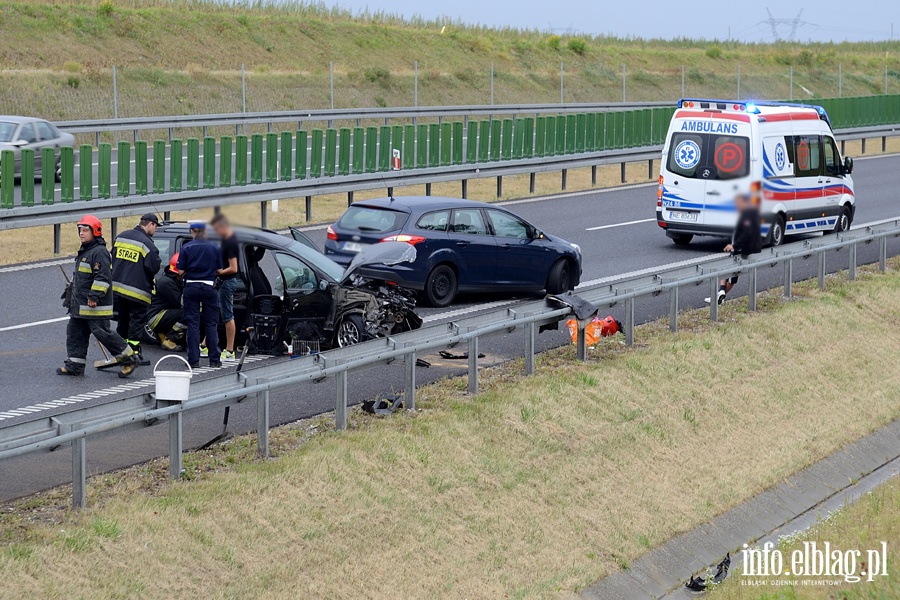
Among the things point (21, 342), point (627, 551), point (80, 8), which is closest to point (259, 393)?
point (627, 551)

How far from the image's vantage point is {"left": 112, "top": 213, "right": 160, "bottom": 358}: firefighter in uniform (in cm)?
1390

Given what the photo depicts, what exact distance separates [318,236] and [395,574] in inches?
529

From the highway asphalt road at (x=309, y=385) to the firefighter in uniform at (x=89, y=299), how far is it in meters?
0.34

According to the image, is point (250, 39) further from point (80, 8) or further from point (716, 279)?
point (716, 279)

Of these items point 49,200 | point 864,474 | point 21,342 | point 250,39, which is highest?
point 250,39

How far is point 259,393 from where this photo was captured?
417 inches

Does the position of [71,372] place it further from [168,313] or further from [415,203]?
Result: [415,203]

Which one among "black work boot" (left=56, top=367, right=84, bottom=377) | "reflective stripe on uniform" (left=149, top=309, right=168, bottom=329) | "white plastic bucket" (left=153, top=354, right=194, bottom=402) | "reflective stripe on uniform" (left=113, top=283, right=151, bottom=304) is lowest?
"black work boot" (left=56, top=367, right=84, bottom=377)

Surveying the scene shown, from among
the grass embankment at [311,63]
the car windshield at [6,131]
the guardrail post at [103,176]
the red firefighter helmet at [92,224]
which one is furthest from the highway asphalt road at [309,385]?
the grass embankment at [311,63]

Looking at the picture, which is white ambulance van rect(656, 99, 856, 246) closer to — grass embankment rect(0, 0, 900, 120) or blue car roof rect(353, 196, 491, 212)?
blue car roof rect(353, 196, 491, 212)

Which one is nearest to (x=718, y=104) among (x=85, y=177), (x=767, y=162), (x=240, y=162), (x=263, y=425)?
(x=263, y=425)

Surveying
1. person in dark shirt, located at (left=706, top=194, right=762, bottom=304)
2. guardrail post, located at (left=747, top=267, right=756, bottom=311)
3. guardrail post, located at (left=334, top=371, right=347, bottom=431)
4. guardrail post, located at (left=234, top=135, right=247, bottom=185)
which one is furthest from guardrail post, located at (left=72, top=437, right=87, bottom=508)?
guardrail post, located at (left=234, top=135, right=247, bottom=185)

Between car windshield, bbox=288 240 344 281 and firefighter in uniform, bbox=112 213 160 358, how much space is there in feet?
4.88

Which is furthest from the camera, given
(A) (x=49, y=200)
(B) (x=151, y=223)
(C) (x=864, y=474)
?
(A) (x=49, y=200)
